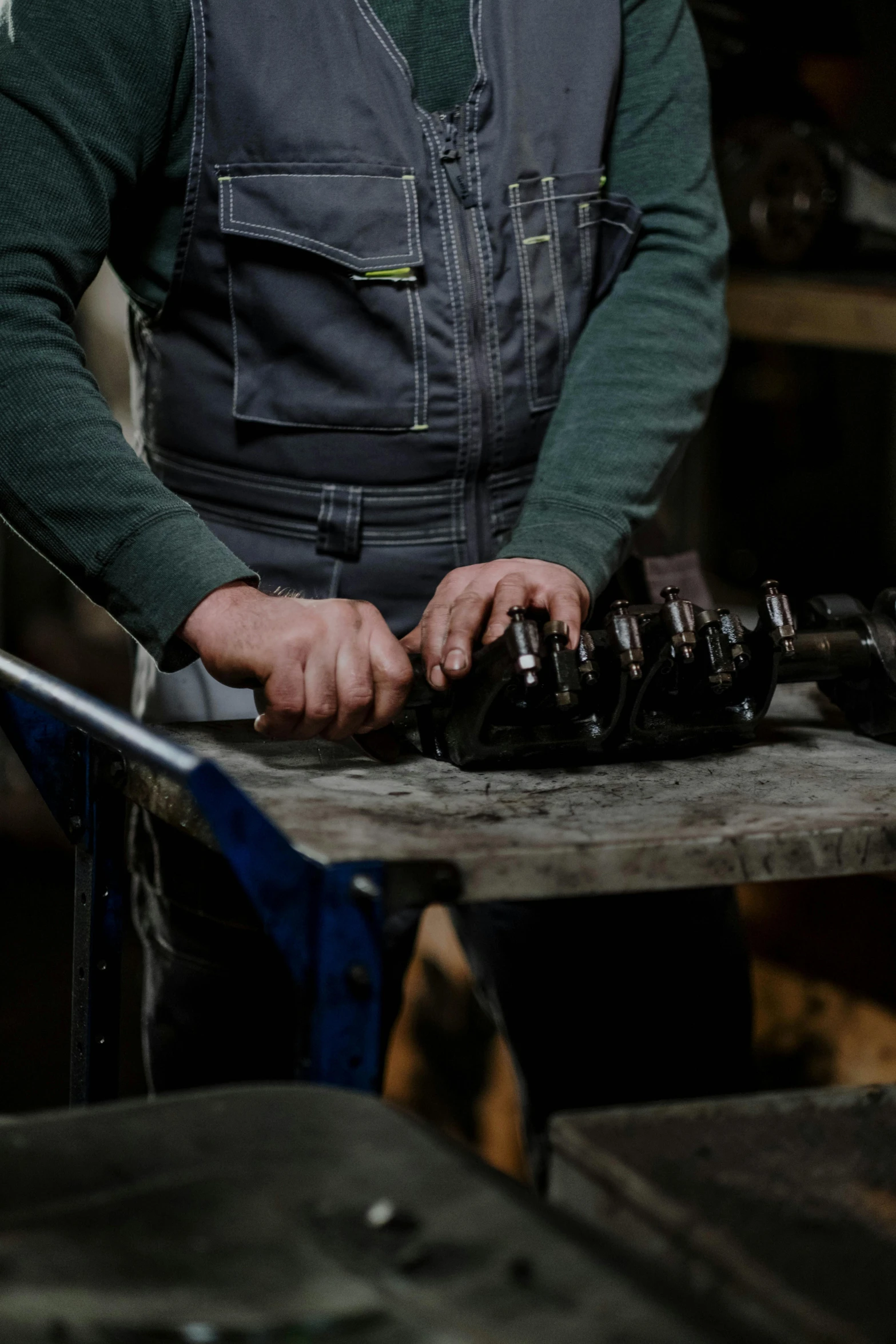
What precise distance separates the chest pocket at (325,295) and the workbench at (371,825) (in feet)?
0.93

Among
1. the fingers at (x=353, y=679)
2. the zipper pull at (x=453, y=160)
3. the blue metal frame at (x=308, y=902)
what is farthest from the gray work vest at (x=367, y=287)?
the blue metal frame at (x=308, y=902)

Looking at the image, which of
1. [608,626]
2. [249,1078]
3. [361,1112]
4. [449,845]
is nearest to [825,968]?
[249,1078]

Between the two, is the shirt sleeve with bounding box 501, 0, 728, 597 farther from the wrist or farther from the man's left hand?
the wrist

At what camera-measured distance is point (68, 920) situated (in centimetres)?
286

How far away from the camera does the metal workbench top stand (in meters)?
0.83

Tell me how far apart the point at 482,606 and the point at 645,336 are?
40 cm

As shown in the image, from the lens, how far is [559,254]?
4.25 feet

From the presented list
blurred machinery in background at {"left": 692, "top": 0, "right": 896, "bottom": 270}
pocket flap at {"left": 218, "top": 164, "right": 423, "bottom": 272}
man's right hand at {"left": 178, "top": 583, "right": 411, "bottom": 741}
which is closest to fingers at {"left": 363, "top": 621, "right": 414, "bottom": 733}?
man's right hand at {"left": 178, "top": 583, "right": 411, "bottom": 741}

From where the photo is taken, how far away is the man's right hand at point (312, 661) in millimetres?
994

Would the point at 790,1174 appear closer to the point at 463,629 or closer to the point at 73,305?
the point at 463,629

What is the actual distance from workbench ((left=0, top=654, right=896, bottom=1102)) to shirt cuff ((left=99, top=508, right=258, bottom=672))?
0.30 feet

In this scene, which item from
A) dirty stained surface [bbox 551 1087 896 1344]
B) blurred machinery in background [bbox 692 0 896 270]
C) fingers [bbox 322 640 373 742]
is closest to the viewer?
dirty stained surface [bbox 551 1087 896 1344]

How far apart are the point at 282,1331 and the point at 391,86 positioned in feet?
3.29

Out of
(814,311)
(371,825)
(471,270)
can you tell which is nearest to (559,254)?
(471,270)
